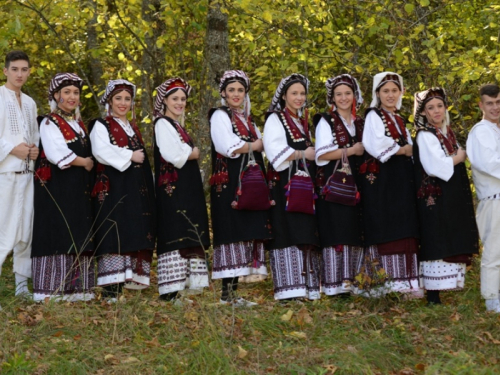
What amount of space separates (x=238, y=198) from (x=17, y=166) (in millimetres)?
1810

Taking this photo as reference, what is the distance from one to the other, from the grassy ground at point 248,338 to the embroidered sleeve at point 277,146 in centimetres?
115

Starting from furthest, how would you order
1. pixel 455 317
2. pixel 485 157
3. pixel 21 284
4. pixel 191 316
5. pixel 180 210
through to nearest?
pixel 21 284, pixel 180 210, pixel 485 157, pixel 455 317, pixel 191 316

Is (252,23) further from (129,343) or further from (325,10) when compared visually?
(129,343)

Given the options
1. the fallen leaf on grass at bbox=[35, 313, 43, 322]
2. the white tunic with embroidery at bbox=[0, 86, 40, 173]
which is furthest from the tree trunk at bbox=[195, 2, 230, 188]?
the fallen leaf on grass at bbox=[35, 313, 43, 322]

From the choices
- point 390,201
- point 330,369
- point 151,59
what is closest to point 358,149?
point 390,201

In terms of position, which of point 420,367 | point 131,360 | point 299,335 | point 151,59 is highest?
point 151,59

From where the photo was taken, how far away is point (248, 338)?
5.77 metres

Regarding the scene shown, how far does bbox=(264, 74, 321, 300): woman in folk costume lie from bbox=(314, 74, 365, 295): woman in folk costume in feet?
0.30

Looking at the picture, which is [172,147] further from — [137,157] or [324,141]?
[324,141]

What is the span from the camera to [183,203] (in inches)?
278

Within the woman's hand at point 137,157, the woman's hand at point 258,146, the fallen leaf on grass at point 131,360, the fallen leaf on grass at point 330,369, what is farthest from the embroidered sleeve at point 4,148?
the fallen leaf on grass at point 330,369

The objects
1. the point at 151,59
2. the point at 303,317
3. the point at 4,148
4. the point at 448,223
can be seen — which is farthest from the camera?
the point at 151,59

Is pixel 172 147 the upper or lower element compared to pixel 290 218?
upper

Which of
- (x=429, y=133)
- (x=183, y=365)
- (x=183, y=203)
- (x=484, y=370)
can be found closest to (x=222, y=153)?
(x=183, y=203)
